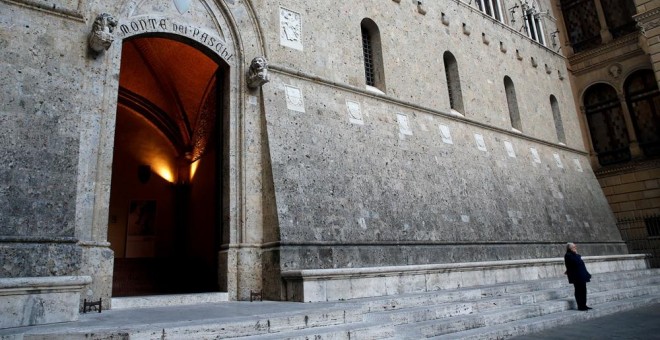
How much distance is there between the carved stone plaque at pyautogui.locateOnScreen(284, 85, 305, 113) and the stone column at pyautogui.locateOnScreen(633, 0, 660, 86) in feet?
42.6

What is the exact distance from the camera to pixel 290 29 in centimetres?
924

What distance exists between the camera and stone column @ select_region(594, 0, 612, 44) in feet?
62.2

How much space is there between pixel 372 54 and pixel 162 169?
6707 millimetres

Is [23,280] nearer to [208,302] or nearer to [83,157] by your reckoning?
[83,157]

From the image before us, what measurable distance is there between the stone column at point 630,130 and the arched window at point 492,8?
22.0 feet

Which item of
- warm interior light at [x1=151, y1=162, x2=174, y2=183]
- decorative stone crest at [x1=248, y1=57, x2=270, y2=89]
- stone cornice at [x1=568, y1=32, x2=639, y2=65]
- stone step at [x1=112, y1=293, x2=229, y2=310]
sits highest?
stone cornice at [x1=568, y1=32, x2=639, y2=65]

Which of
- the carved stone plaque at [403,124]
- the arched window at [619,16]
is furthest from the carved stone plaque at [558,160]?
the carved stone plaque at [403,124]

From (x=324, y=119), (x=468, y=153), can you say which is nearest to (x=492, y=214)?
(x=468, y=153)

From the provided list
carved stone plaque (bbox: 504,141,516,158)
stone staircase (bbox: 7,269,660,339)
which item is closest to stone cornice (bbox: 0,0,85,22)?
stone staircase (bbox: 7,269,660,339)

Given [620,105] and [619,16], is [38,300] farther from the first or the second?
[619,16]

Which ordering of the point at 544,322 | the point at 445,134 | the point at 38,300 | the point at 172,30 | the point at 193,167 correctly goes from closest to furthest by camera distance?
the point at 38,300 < the point at 544,322 < the point at 172,30 < the point at 193,167 < the point at 445,134

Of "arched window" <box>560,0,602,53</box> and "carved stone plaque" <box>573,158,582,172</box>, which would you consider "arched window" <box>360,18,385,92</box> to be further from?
"arched window" <box>560,0,602,53</box>

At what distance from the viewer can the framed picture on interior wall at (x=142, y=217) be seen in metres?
12.0

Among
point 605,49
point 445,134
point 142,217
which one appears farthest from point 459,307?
point 605,49
